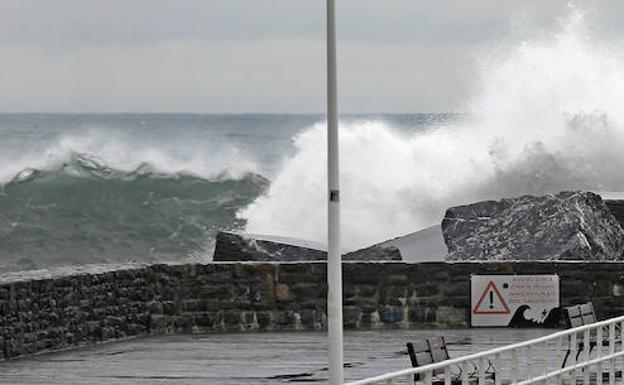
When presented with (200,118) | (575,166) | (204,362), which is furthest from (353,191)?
(200,118)

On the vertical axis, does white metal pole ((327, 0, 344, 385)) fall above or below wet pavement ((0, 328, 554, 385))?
above

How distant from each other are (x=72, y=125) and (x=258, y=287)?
2413 inches

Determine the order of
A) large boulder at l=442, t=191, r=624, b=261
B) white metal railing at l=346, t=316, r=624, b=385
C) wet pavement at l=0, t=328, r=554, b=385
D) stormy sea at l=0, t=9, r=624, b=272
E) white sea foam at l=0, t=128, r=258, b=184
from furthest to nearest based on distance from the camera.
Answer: white sea foam at l=0, t=128, r=258, b=184, stormy sea at l=0, t=9, r=624, b=272, large boulder at l=442, t=191, r=624, b=261, wet pavement at l=0, t=328, r=554, b=385, white metal railing at l=346, t=316, r=624, b=385

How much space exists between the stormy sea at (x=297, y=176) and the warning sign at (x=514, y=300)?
62.6 ft

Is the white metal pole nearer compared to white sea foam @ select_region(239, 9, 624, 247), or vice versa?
the white metal pole

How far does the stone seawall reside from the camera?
→ 25328mm

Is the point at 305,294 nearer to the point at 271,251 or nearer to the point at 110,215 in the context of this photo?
the point at 271,251

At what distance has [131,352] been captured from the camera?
23344 millimetres

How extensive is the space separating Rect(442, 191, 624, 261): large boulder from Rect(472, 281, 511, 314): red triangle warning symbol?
401 cm

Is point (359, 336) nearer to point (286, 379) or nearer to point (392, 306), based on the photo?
point (392, 306)

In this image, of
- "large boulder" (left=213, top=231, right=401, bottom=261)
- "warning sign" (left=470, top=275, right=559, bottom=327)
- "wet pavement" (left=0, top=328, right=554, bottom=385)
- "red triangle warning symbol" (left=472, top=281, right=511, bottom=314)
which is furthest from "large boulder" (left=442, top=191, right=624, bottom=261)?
"wet pavement" (left=0, top=328, right=554, bottom=385)

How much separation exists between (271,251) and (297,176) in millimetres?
26825

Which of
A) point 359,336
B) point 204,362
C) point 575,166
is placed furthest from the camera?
point 575,166

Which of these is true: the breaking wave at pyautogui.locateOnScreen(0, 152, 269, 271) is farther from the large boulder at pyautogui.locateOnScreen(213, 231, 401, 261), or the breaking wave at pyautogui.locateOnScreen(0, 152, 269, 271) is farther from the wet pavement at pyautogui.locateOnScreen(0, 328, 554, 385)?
the wet pavement at pyautogui.locateOnScreen(0, 328, 554, 385)
